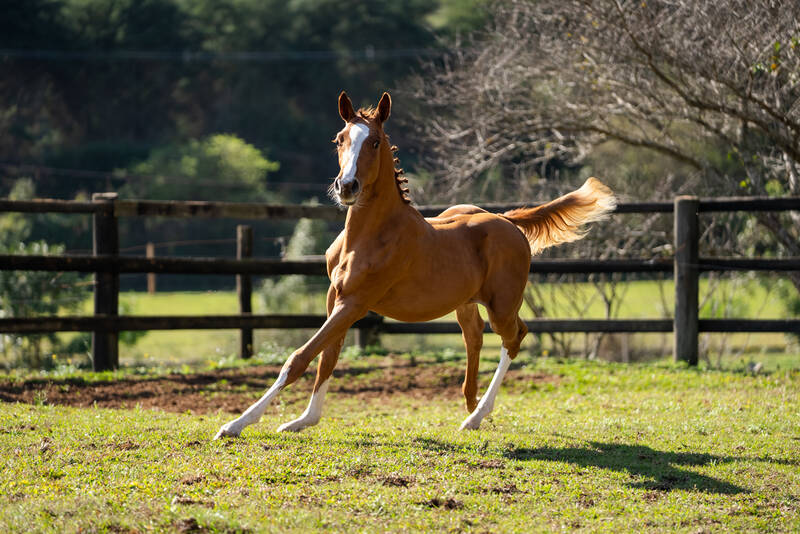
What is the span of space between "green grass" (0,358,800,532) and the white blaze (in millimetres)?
1630

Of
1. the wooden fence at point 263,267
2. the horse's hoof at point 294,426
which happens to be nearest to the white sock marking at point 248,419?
the horse's hoof at point 294,426

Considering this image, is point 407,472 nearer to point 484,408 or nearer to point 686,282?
point 484,408

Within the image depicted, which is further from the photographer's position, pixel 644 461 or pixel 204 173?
pixel 204 173

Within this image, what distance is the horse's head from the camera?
503 centimetres

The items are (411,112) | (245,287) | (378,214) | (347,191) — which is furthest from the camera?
(411,112)

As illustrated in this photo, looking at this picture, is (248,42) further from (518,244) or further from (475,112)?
(518,244)

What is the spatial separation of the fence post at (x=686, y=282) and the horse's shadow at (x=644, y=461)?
415 cm

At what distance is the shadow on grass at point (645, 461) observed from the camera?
473 centimetres

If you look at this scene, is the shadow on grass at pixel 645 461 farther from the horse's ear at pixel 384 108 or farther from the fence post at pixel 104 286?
the fence post at pixel 104 286

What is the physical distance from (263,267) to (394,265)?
4.11 m

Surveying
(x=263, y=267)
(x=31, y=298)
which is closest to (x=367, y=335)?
(x=263, y=267)

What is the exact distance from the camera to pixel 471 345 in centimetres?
648

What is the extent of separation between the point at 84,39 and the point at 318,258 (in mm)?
33898

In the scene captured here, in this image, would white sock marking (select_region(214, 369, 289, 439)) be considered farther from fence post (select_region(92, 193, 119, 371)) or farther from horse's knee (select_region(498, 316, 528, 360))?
fence post (select_region(92, 193, 119, 371))
